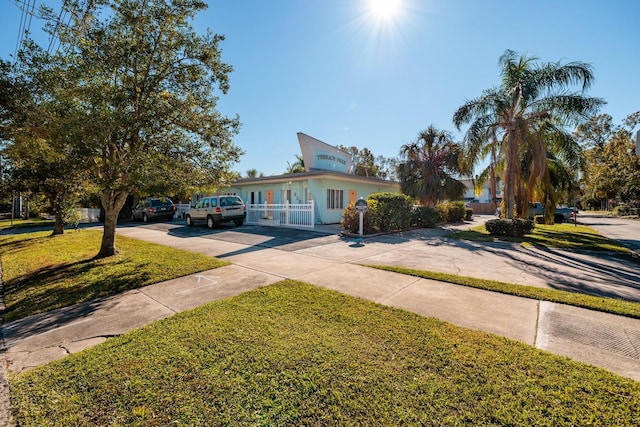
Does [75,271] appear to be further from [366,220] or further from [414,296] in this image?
[366,220]

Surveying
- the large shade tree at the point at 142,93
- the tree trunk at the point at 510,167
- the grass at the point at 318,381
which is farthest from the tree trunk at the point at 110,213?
the tree trunk at the point at 510,167

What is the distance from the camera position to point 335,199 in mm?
17906

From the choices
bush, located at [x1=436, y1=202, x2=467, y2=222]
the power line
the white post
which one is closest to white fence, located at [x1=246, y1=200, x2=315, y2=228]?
the white post

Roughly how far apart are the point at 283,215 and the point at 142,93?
9.94 m

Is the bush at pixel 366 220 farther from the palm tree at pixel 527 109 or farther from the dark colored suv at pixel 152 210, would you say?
the dark colored suv at pixel 152 210

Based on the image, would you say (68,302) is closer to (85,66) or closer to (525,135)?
(85,66)

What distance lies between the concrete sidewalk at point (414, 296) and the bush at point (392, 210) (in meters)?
3.95

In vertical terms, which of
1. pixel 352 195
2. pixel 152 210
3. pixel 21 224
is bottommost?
pixel 21 224

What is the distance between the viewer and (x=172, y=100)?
6859 mm

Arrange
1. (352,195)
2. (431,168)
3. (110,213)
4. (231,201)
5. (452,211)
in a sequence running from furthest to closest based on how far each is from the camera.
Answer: (452,211)
(431,168)
(352,195)
(231,201)
(110,213)

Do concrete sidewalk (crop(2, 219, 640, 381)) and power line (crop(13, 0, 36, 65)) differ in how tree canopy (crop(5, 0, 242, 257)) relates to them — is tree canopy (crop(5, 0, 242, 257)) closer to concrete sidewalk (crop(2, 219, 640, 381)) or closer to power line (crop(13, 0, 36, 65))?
power line (crop(13, 0, 36, 65))

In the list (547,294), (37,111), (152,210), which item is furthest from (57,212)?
(547,294)

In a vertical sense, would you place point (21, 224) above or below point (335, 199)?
below

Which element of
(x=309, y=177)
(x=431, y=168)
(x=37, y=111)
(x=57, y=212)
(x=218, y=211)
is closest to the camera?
(x=37, y=111)
